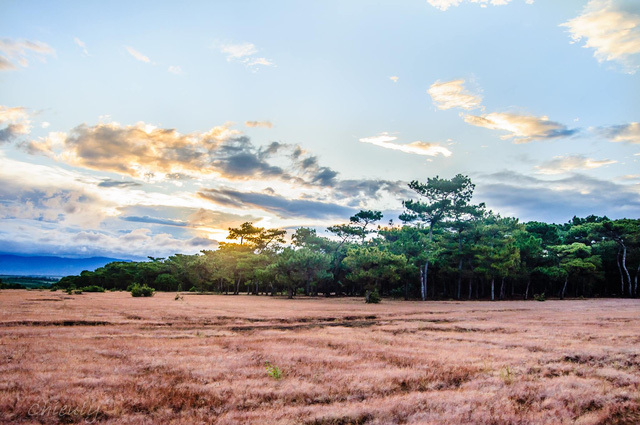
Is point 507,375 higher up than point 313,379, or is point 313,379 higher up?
point 507,375

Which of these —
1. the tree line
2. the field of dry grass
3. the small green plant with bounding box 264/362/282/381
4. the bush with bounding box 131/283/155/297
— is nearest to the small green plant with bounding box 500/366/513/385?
the field of dry grass

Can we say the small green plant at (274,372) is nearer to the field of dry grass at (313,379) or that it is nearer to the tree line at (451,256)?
the field of dry grass at (313,379)

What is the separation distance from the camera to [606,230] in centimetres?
6097

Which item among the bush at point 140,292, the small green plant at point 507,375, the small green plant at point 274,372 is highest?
the small green plant at point 507,375

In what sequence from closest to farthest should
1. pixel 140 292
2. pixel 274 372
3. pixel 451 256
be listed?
pixel 274 372
pixel 140 292
pixel 451 256

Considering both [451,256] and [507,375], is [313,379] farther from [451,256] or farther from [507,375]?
[451,256]

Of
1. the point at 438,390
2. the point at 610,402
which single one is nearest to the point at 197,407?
the point at 438,390

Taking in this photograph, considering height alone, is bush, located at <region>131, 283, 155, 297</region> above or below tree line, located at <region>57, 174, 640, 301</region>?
below

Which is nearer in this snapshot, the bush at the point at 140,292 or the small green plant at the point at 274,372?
the small green plant at the point at 274,372

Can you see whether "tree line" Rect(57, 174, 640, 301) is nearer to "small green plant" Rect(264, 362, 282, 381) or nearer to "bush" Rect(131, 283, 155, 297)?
"bush" Rect(131, 283, 155, 297)

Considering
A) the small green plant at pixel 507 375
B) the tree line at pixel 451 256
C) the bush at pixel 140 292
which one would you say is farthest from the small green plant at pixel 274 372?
the bush at pixel 140 292

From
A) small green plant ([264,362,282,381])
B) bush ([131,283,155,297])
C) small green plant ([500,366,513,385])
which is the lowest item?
bush ([131,283,155,297])

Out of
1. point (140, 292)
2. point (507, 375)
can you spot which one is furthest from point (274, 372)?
point (140, 292)

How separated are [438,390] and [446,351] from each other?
4.71 m
